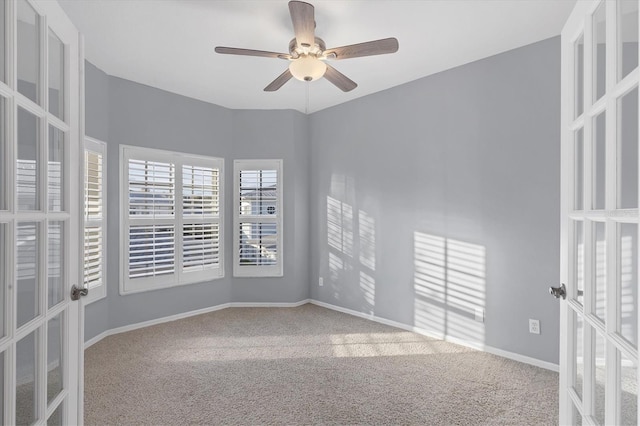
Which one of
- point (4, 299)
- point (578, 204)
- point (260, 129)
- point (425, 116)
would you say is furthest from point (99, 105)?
point (578, 204)

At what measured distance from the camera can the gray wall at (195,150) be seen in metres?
3.38

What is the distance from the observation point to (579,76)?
128 centimetres

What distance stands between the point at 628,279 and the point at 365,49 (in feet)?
6.25

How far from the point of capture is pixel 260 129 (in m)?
4.37

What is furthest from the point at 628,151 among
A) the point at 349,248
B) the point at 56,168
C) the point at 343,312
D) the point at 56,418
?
the point at 343,312

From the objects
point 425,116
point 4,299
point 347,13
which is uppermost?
point 347,13

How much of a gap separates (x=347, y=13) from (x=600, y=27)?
1677mm

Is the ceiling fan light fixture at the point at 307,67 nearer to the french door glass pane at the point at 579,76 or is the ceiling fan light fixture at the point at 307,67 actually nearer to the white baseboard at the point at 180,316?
the french door glass pane at the point at 579,76

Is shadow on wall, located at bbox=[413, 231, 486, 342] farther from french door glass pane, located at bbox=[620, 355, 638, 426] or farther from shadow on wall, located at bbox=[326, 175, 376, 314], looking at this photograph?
french door glass pane, located at bbox=[620, 355, 638, 426]

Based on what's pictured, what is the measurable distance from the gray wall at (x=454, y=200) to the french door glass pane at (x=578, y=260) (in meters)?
1.50

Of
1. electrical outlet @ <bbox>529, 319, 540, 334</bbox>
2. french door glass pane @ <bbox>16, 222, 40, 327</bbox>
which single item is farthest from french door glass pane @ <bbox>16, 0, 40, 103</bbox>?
electrical outlet @ <bbox>529, 319, 540, 334</bbox>

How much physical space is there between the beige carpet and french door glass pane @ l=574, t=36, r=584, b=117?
1798 millimetres

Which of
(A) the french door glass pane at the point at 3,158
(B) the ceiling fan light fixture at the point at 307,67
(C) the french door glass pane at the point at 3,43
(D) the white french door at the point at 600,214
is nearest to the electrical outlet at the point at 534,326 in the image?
(D) the white french door at the point at 600,214

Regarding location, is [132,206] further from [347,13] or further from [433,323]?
[433,323]
